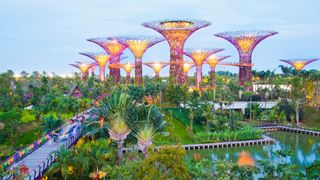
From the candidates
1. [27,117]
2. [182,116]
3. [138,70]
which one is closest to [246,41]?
[138,70]

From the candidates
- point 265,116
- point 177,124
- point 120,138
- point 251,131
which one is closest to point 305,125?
point 265,116

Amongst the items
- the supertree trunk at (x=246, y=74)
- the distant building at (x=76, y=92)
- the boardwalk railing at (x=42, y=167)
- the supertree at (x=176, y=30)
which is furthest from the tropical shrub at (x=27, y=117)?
the supertree trunk at (x=246, y=74)

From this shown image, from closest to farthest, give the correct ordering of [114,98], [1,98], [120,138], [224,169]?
1. [224,169]
2. [120,138]
3. [114,98]
4. [1,98]

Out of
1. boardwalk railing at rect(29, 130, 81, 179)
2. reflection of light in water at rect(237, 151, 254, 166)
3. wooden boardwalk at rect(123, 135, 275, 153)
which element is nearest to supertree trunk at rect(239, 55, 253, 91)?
wooden boardwalk at rect(123, 135, 275, 153)

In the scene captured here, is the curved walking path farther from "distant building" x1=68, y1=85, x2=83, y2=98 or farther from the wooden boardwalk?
"distant building" x1=68, y1=85, x2=83, y2=98

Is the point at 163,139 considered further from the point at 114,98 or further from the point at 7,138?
the point at 7,138

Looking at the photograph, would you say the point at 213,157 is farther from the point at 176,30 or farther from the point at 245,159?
the point at 176,30
